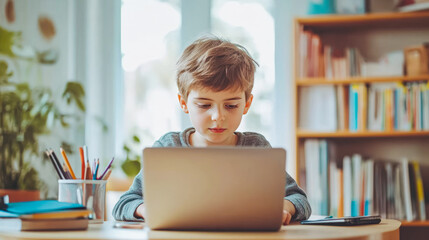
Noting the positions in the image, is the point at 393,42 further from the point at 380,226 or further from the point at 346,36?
the point at 380,226

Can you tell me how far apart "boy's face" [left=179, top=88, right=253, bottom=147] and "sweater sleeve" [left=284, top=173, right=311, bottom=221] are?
0.22 metres

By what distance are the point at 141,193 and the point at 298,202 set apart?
385 mm

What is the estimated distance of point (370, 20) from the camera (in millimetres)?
3117

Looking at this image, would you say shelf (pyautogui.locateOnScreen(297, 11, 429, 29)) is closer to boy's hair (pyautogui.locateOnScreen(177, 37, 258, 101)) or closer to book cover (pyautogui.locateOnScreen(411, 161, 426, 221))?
book cover (pyautogui.locateOnScreen(411, 161, 426, 221))

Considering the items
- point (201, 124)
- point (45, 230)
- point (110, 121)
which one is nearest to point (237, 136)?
point (201, 124)

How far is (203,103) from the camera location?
1492 mm

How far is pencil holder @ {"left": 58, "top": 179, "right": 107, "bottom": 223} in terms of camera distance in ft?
4.14

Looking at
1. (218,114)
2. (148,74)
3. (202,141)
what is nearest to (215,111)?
(218,114)

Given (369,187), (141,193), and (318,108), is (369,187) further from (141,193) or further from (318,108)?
(141,193)

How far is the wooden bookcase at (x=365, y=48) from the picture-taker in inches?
122

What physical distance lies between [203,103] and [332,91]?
177 centimetres

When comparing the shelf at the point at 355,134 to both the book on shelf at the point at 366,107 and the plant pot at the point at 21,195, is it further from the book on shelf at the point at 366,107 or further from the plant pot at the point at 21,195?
the plant pot at the point at 21,195

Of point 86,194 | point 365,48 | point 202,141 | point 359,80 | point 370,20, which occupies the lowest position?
point 86,194

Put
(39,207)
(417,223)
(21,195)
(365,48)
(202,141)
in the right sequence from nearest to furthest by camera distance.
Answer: (39,207) < (202,141) < (21,195) < (417,223) < (365,48)
